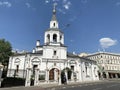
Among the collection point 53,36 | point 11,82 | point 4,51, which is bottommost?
point 11,82

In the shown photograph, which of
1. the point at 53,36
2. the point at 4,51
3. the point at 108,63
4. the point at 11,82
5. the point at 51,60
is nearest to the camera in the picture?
the point at 11,82

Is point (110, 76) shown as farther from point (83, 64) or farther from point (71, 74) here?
point (71, 74)

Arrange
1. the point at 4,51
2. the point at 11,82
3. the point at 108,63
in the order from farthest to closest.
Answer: the point at 108,63 → the point at 4,51 → the point at 11,82

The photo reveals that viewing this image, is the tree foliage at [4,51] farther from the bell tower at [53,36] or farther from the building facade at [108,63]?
the building facade at [108,63]

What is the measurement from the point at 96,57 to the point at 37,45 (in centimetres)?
4165

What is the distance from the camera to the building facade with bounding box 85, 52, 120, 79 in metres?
79.1

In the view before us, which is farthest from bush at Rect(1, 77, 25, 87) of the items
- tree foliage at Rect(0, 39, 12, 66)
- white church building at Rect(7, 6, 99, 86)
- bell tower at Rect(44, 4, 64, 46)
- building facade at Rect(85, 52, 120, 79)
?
building facade at Rect(85, 52, 120, 79)

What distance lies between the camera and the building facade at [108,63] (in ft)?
260

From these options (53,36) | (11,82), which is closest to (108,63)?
(53,36)

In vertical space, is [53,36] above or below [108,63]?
above

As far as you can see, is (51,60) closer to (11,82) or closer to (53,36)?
(53,36)

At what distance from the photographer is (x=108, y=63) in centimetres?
8069

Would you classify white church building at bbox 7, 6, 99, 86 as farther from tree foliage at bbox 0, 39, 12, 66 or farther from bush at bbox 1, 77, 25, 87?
bush at bbox 1, 77, 25, 87

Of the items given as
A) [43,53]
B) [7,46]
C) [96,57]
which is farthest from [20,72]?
[96,57]
